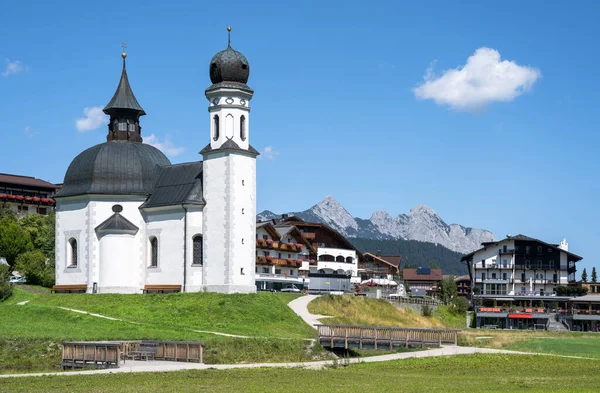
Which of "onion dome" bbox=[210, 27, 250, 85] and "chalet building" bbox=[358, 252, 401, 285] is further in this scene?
"chalet building" bbox=[358, 252, 401, 285]

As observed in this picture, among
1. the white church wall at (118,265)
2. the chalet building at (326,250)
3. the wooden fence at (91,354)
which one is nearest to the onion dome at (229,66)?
the white church wall at (118,265)

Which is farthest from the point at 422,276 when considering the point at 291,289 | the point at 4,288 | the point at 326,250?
the point at 4,288

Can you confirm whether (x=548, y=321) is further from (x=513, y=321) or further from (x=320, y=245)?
(x=320, y=245)

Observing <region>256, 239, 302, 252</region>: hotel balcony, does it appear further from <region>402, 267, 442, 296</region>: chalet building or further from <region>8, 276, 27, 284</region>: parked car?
<region>402, 267, 442, 296</region>: chalet building

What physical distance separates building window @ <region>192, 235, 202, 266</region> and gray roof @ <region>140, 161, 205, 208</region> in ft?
8.63

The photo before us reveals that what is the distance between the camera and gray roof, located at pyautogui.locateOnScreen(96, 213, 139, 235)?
71.2m

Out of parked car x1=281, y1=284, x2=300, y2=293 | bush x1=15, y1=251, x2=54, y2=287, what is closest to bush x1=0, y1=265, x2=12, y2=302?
bush x1=15, y1=251, x2=54, y2=287

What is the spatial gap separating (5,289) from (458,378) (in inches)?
1634

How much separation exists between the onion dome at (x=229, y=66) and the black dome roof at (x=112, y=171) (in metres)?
9.27

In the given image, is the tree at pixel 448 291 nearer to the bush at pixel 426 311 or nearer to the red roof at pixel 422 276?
the bush at pixel 426 311

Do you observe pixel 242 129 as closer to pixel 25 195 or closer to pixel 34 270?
pixel 34 270

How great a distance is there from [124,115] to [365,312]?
24.7 m

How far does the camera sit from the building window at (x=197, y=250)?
68.9 meters

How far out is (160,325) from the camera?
56625mm
